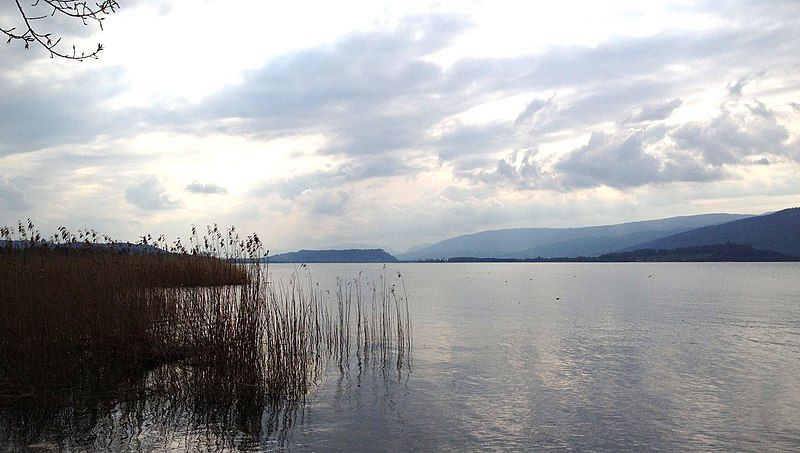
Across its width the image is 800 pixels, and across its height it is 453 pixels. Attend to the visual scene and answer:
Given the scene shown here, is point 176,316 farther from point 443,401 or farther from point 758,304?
point 758,304

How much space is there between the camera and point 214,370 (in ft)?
31.9

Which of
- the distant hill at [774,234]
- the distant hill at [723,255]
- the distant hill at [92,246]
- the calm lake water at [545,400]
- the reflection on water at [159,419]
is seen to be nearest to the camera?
the reflection on water at [159,419]

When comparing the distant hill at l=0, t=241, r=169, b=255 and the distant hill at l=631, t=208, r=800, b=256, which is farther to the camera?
the distant hill at l=631, t=208, r=800, b=256

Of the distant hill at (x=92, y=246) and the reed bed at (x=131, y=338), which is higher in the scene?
the distant hill at (x=92, y=246)

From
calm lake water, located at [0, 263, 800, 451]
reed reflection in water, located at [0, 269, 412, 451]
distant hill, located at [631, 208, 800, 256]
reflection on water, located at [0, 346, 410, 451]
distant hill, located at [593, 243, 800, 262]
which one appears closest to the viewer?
reflection on water, located at [0, 346, 410, 451]

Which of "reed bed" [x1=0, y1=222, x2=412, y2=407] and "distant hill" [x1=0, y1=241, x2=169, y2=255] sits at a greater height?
"distant hill" [x1=0, y1=241, x2=169, y2=255]

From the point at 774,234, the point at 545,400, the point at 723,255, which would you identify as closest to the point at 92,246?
the point at 545,400

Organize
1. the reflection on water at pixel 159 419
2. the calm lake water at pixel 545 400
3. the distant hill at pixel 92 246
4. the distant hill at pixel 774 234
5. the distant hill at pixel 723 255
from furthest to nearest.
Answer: the distant hill at pixel 774 234 < the distant hill at pixel 723 255 < the distant hill at pixel 92 246 < the calm lake water at pixel 545 400 < the reflection on water at pixel 159 419

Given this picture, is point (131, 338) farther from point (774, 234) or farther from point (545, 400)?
point (774, 234)

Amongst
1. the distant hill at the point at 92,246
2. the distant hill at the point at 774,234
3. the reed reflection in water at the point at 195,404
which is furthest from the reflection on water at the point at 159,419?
the distant hill at the point at 774,234

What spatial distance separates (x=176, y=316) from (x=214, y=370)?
1.78m

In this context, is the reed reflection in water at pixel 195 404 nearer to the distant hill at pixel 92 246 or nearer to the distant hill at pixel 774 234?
the distant hill at pixel 92 246

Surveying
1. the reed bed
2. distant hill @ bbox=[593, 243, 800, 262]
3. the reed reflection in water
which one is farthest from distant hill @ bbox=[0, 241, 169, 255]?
distant hill @ bbox=[593, 243, 800, 262]

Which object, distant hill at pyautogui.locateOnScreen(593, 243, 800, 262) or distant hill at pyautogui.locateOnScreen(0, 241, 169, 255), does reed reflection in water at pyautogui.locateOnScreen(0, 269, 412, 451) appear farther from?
distant hill at pyautogui.locateOnScreen(593, 243, 800, 262)
